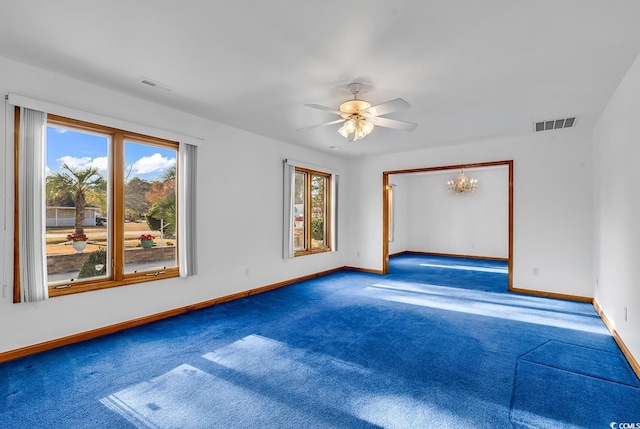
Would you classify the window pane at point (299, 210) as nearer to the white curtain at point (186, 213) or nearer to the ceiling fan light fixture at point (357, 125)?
the white curtain at point (186, 213)

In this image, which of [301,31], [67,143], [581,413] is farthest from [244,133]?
[581,413]

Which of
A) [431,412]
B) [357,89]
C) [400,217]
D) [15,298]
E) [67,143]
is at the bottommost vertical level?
[431,412]

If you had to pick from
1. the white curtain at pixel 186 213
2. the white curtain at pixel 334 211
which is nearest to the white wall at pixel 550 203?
the white curtain at pixel 334 211

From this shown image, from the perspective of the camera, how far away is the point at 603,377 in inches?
99.2

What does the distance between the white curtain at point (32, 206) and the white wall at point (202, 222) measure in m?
0.10

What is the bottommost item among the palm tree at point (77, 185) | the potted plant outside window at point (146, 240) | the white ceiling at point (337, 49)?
the potted plant outside window at point (146, 240)

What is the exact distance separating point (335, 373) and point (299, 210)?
159 inches

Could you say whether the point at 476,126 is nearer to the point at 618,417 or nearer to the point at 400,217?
the point at 618,417

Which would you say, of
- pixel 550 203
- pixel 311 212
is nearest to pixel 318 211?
pixel 311 212

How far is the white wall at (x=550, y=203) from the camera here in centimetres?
480

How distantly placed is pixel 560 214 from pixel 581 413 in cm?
379

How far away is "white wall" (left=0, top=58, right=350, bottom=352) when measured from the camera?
9.25 ft

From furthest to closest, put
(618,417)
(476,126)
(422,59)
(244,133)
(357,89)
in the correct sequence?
1. (244,133)
2. (476,126)
3. (357,89)
4. (422,59)
5. (618,417)

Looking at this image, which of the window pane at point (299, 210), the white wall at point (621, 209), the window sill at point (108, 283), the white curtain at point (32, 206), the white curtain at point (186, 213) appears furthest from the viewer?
the window pane at point (299, 210)
